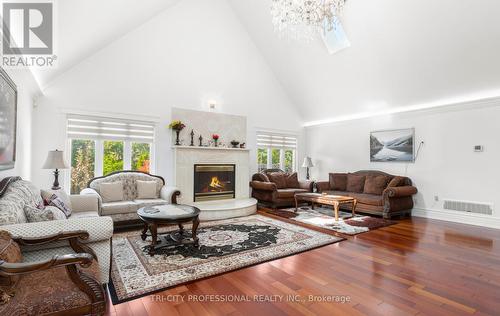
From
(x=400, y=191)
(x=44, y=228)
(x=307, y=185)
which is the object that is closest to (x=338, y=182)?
(x=307, y=185)

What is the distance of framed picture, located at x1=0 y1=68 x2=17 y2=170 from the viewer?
8.44ft

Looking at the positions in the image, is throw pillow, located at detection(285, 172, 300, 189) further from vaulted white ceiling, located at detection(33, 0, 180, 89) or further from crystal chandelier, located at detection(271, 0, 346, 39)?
vaulted white ceiling, located at detection(33, 0, 180, 89)

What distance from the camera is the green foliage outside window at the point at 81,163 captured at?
16.2ft

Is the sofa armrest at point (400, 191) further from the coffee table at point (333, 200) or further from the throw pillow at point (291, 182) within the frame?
the throw pillow at point (291, 182)

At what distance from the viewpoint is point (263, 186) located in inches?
254

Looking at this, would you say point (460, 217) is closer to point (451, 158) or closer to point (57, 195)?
point (451, 158)

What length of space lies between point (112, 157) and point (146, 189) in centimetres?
112

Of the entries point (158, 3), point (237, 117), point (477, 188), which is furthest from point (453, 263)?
point (158, 3)

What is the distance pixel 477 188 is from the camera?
4.99m

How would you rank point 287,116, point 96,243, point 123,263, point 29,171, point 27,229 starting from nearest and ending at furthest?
1. point 27,229
2. point 96,243
3. point 123,263
4. point 29,171
5. point 287,116

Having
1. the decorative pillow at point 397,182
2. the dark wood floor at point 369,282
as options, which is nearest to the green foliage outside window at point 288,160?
the decorative pillow at point 397,182

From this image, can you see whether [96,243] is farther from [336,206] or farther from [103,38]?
[336,206]

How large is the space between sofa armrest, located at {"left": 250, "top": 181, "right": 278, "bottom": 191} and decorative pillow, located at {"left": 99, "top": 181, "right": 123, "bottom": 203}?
325 centimetres

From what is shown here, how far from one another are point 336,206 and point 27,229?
15.3 feet
